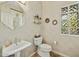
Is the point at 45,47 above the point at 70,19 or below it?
below

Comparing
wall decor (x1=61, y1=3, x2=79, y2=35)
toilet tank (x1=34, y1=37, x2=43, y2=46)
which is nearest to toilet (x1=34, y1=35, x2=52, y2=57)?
toilet tank (x1=34, y1=37, x2=43, y2=46)

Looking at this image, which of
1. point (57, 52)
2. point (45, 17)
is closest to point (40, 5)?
point (45, 17)

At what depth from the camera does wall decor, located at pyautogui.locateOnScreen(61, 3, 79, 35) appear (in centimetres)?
142

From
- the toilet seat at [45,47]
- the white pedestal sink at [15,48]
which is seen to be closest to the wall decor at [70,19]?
the toilet seat at [45,47]

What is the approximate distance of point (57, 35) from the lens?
1.45 m

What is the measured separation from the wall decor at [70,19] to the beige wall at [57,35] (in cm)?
4

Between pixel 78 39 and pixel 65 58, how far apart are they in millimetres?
241

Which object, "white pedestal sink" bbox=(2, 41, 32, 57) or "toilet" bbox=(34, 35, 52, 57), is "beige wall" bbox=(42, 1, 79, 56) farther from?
"white pedestal sink" bbox=(2, 41, 32, 57)

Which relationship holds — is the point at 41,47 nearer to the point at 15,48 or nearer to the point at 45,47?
the point at 45,47

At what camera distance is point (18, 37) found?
1.45 meters

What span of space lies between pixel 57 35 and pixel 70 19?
0.21 metres

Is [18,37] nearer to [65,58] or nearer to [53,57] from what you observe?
[53,57]

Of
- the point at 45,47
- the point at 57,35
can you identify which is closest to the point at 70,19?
the point at 57,35

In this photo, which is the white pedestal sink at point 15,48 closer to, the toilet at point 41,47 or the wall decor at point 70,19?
the toilet at point 41,47
